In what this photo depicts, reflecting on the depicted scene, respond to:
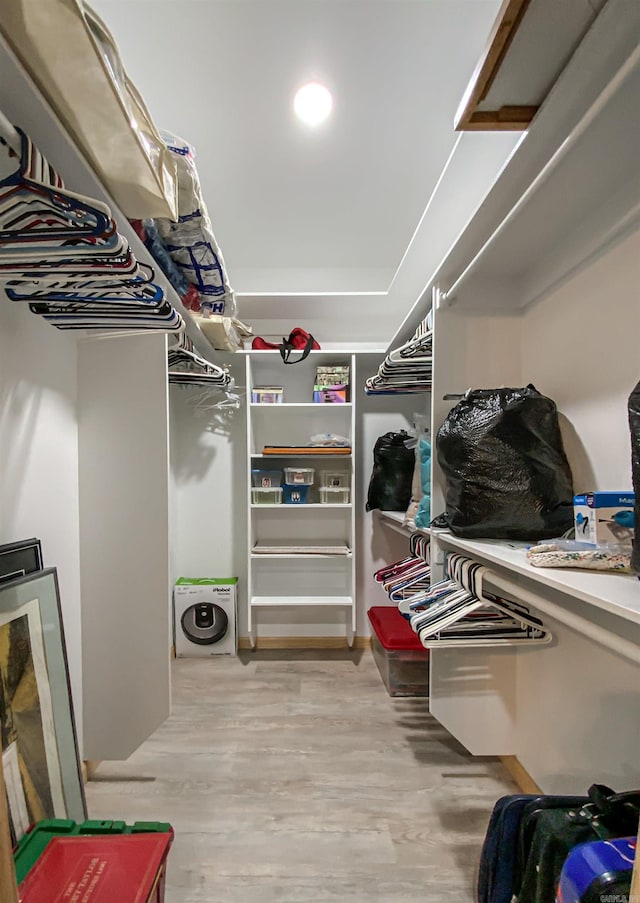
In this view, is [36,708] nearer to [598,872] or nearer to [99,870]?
[99,870]

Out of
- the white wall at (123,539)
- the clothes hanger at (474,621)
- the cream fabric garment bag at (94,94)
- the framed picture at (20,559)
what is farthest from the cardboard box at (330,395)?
the framed picture at (20,559)

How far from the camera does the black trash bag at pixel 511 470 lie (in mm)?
1249

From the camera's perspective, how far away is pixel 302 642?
2984mm

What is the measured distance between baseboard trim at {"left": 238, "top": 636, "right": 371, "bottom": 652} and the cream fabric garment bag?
268 centimetres

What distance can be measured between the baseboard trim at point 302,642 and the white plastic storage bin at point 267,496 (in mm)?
995

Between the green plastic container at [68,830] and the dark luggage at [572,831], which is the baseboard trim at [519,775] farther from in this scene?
the green plastic container at [68,830]

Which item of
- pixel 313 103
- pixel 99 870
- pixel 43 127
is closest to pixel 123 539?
pixel 99 870

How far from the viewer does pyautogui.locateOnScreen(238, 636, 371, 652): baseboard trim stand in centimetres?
296

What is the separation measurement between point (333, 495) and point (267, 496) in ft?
1.41

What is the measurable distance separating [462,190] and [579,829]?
194cm

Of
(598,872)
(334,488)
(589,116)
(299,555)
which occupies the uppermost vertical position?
(589,116)

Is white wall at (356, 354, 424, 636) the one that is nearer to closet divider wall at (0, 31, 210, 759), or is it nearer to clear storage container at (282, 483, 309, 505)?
clear storage container at (282, 483, 309, 505)

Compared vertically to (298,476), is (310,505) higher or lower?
lower

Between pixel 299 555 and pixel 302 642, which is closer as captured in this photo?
pixel 299 555
